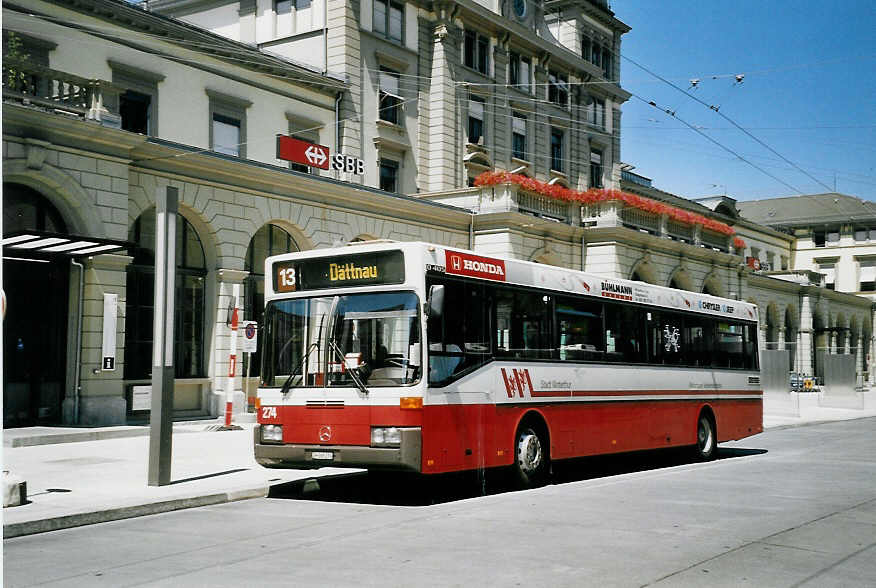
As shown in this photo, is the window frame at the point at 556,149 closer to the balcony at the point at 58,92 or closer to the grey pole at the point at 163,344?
the balcony at the point at 58,92

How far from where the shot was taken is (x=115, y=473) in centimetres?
1406

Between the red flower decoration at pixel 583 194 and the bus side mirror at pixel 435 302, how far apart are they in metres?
21.7

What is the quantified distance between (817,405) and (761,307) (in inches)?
632

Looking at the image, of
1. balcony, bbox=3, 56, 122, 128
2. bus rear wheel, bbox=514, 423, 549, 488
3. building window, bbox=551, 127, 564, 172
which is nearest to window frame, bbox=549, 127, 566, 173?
building window, bbox=551, 127, 564, 172

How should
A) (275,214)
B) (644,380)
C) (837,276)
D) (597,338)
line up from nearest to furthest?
1. (597,338)
2. (644,380)
3. (275,214)
4. (837,276)

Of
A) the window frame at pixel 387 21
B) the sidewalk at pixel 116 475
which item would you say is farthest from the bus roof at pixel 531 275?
the window frame at pixel 387 21

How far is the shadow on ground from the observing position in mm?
12742

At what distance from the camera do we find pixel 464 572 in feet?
24.7

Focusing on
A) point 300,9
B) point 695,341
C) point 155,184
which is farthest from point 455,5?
point 695,341

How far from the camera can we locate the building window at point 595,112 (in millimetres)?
47062

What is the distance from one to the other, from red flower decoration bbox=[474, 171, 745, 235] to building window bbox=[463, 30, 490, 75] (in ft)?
18.9

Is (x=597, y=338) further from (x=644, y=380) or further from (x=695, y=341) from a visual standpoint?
(x=695, y=341)

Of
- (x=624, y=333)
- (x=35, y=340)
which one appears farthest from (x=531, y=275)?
(x=35, y=340)

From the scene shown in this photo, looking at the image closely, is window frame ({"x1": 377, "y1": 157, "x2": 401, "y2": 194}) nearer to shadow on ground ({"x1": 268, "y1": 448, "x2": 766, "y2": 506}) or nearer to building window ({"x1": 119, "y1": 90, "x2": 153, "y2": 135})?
building window ({"x1": 119, "y1": 90, "x2": 153, "y2": 135})
